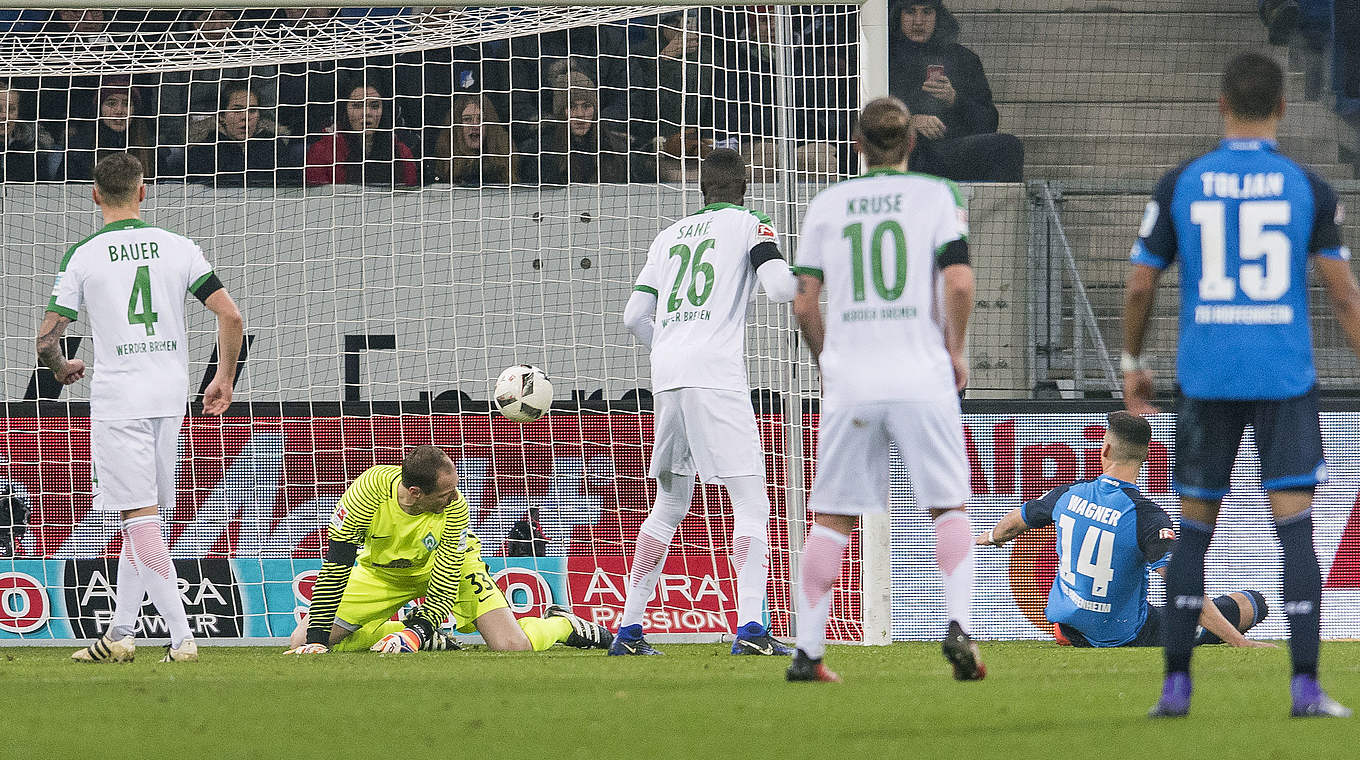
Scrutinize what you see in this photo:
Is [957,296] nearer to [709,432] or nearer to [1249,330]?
[1249,330]

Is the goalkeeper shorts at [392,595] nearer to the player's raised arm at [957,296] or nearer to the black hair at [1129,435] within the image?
the black hair at [1129,435]

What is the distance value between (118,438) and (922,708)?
391cm

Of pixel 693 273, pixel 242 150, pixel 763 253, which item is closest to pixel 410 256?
pixel 242 150

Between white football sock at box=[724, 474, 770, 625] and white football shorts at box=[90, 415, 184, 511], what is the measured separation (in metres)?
2.34

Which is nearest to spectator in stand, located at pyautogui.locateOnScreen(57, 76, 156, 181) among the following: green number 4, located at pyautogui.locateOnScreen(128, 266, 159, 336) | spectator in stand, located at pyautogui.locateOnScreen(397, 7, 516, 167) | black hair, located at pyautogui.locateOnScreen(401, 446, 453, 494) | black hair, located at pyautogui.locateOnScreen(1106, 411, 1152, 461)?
spectator in stand, located at pyautogui.locateOnScreen(397, 7, 516, 167)

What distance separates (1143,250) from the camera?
158 inches

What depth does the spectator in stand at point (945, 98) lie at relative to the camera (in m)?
10.3

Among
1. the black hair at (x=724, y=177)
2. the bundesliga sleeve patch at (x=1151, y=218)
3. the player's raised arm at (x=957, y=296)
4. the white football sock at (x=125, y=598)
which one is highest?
the black hair at (x=724, y=177)

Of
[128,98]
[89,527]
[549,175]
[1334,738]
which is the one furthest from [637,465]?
[1334,738]

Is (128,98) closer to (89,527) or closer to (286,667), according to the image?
(89,527)

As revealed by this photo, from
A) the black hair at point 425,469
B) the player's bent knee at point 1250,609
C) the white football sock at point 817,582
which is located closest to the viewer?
the white football sock at point 817,582

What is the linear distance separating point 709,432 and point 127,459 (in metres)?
2.35

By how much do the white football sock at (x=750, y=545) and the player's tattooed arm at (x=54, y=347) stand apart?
2766mm

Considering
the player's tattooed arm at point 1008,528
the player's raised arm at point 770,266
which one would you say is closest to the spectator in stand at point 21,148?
the player's raised arm at point 770,266
